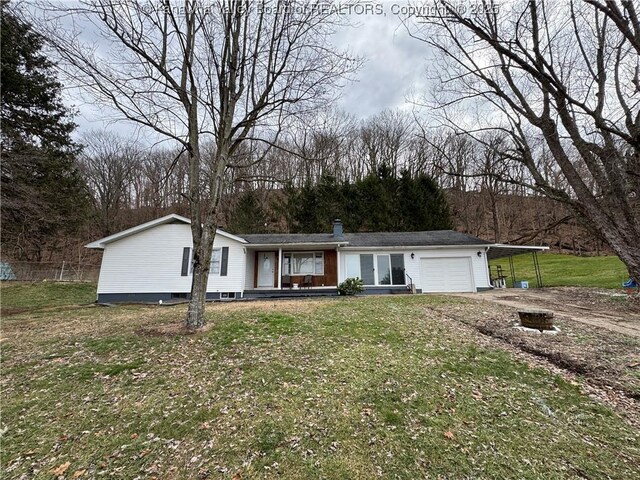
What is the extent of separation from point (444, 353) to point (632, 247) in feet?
15.7

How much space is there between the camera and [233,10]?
645 centimetres

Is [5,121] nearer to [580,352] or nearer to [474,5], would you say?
[474,5]

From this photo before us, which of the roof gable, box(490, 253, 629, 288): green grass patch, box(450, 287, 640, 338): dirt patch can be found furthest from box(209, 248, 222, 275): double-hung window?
box(490, 253, 629, 288): green grass patch

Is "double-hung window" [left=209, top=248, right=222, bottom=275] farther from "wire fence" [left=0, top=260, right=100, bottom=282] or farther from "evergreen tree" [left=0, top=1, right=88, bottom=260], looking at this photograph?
"wire fence" [left=0, top=260, right=100, bottom=282]

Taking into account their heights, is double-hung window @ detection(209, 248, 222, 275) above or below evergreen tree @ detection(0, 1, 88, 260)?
below

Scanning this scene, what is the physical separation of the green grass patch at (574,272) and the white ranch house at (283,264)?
4820 mm

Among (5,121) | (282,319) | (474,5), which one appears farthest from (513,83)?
(5,121)

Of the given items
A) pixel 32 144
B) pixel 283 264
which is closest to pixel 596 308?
pixel 283 264

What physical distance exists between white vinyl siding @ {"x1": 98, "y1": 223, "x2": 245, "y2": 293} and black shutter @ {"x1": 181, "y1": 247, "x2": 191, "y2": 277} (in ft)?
0.44

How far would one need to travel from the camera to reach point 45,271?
62.7 ft

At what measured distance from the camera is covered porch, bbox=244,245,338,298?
48.4 feet

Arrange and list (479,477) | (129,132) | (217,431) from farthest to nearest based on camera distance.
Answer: (129,132) < (217,431) < (479,477)

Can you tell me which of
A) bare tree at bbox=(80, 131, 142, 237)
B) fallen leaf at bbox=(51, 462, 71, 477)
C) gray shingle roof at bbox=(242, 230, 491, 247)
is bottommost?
fallen leaf at bbox=(51, 462, 71, 477)

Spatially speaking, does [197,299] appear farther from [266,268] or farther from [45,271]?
[45,271]
